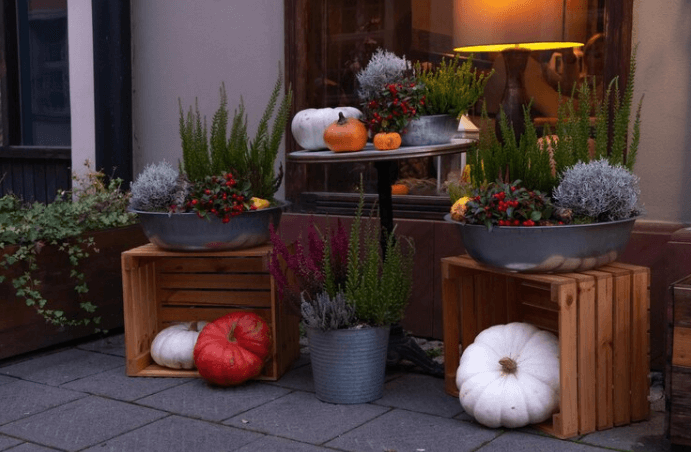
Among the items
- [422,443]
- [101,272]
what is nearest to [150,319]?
[101,272]

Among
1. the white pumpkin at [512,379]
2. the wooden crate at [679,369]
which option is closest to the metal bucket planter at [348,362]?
the white pumpkin at [512,379]

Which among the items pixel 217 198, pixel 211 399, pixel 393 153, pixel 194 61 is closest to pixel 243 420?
pixel 211 399

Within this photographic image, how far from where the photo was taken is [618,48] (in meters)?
4.69

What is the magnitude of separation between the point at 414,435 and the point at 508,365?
1.60 feet

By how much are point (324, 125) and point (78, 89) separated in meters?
3.30

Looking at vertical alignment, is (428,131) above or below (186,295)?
above

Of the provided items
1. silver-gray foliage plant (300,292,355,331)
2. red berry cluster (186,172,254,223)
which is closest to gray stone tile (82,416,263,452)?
silver-gray foliage plant (300,292,355,331)

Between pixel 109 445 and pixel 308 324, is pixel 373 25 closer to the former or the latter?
pixel 308 324

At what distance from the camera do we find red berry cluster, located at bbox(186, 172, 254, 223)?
4434mm

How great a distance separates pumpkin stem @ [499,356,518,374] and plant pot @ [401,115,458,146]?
3.68 feet

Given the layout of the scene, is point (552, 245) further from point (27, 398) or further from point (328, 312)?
point (27, 398)

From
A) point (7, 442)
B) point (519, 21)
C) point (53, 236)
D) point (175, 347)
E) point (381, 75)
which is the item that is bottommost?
point (7, 442)

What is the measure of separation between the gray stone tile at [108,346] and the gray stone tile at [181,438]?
1371mm

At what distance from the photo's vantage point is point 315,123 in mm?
4496
